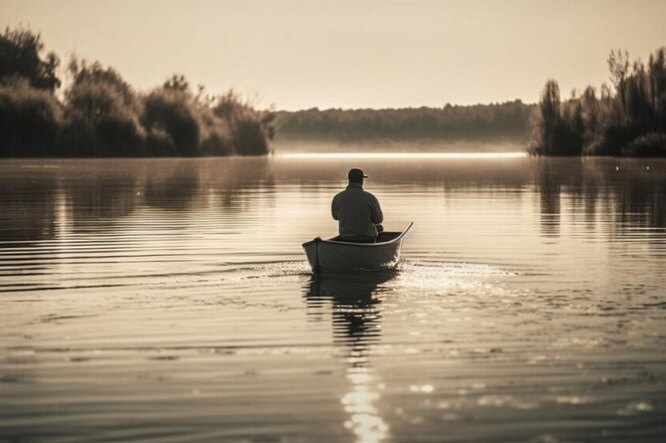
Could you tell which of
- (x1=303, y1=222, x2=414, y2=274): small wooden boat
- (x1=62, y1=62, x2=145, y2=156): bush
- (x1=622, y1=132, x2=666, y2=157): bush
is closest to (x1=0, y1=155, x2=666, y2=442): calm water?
(x1=303, y1=222, x2=414, y2=274): small wooden boat

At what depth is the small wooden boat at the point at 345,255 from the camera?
17625mm

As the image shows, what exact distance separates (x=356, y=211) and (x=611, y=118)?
69.5 m

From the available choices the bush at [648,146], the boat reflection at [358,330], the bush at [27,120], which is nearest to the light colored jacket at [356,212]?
the boat reflection at [358,330]

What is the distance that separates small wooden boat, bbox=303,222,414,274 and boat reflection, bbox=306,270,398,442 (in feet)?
0.56

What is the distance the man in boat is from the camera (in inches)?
728

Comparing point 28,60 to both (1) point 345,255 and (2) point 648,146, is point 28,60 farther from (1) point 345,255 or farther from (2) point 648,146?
(1) point 345,255

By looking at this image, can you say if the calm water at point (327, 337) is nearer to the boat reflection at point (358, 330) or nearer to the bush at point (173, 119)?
the boat reflection at point (358, 330)

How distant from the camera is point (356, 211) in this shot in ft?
60.8

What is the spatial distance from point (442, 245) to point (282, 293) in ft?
25.2

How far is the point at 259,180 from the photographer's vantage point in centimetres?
5844

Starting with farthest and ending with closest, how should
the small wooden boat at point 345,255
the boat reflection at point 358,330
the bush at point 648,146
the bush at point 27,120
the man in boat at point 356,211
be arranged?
1. the bush at point 648,146
2. the bush at point 27,120
3. the man in boat at point 356,211
4. the small wooden boat at point 345,255
5. the boat reflection at point 358,330

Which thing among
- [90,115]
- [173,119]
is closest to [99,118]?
[90,115]

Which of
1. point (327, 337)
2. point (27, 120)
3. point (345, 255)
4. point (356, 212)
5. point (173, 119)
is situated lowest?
point (327, 337)

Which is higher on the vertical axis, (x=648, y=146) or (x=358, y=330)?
(x=648, y=146)
